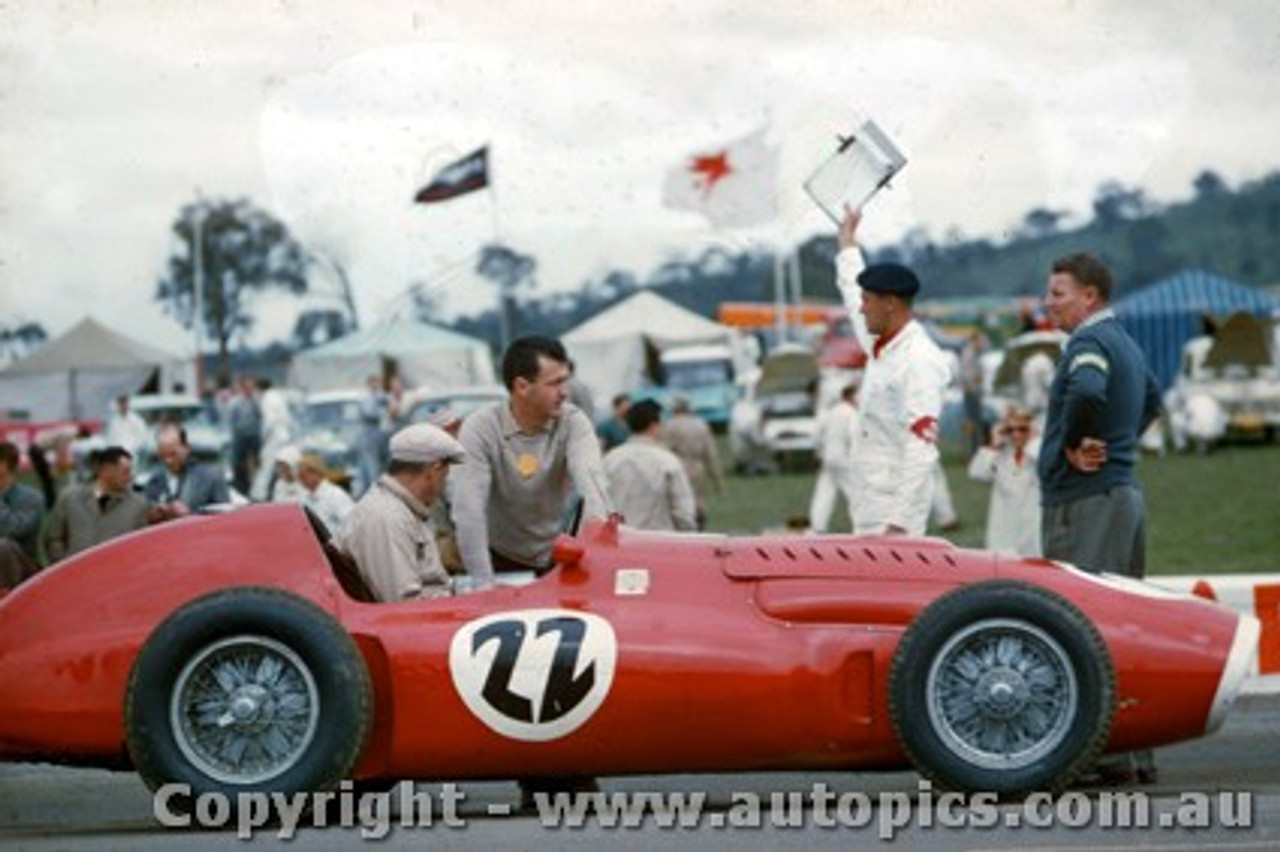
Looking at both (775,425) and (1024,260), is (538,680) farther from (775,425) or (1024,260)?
(1024,260)

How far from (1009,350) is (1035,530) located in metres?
29.6

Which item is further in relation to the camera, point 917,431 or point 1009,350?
point 1009,350

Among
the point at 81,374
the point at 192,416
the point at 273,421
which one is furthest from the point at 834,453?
the point at 81,374

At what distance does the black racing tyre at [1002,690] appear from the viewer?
25.9 ft

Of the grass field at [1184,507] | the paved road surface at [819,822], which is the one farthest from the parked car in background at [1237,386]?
the paved road surface at [819,822]

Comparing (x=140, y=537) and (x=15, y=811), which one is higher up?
(x=140, y=537)

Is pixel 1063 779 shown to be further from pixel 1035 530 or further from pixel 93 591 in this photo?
pixel 1035 530

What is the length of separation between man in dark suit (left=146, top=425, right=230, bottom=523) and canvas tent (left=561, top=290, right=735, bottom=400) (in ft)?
93.9

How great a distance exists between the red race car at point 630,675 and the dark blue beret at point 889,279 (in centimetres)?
159

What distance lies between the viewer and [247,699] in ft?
26.5

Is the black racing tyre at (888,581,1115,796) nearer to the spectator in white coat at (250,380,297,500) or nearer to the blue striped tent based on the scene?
the spectator in white coat at (250,380,297,500)

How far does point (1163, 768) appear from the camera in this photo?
948 centimetres

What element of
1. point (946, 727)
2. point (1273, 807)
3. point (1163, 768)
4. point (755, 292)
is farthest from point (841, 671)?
point (755, 292)

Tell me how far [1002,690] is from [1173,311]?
39.8 meters
